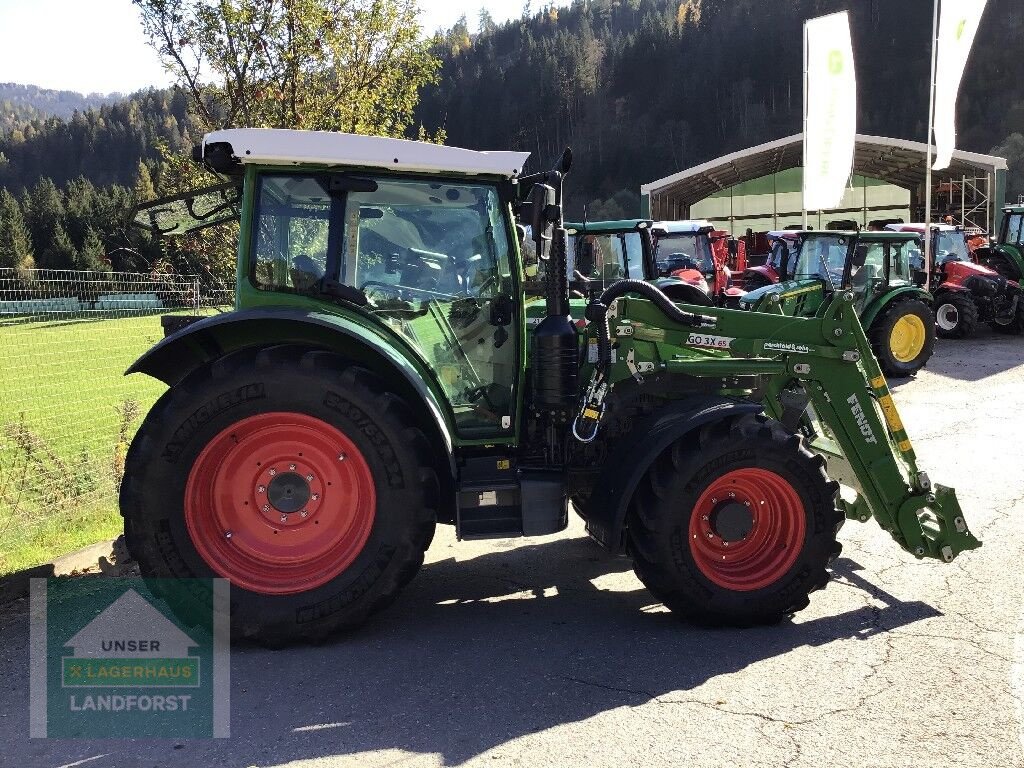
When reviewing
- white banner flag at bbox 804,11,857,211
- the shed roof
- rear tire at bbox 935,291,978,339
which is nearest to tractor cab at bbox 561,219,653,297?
white banner flag at bbox 804,11,857,211

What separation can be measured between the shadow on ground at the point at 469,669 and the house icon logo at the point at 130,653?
208mm

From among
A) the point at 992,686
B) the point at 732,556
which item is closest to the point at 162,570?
the point at 732,556

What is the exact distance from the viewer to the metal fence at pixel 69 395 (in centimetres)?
563

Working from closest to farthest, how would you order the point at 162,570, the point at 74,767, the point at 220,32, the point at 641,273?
the point at 74,767 < the point at 162,570 < the point at 220,32 < the point at 641,273

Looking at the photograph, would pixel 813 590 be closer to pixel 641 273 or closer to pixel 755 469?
pixel 755 469

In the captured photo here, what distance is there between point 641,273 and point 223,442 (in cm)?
863

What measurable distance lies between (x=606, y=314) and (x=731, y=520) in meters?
1.17

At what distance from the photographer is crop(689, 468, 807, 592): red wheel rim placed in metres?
4.12

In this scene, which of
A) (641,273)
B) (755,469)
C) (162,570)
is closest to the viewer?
(162,570)

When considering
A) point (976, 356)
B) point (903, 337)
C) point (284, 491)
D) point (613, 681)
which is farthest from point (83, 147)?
point (613, 681)

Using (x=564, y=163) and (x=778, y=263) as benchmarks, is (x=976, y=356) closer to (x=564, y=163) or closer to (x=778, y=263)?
(x=778, y=263)

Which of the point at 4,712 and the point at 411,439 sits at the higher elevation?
the point at 411,439

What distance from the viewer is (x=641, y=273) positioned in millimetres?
11820

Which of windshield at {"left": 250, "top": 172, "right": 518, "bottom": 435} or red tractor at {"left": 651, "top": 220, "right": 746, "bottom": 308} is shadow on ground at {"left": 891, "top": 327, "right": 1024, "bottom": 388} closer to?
red tractor at {"left": 651, "top": 220, "right": 746, "bottom": 308}
